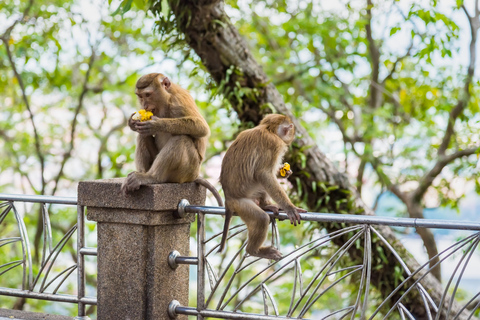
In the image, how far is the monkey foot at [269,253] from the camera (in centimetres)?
380

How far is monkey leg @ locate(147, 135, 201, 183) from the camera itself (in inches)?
162

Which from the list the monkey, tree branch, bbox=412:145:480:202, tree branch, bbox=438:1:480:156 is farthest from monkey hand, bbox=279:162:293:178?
tree branch, bbox=438:1:480:156

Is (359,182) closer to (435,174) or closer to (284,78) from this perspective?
(435,174)

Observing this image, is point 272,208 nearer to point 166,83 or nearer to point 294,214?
point 294,214

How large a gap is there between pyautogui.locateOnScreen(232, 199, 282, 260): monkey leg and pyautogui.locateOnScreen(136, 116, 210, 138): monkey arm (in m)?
0.77

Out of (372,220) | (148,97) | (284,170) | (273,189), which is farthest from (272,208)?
(148,97)

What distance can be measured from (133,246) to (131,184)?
41cm

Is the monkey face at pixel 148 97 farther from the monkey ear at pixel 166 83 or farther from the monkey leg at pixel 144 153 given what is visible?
the monkey leg at pixel 144 153

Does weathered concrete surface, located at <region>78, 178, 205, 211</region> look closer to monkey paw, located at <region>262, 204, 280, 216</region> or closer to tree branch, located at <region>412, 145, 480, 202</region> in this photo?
monkey paw, located at <region>262, 204, 280, 216</region>

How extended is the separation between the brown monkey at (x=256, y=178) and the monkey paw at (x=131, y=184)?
614 mm

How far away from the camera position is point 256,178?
153 inches

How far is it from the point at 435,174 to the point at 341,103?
6.81 ft

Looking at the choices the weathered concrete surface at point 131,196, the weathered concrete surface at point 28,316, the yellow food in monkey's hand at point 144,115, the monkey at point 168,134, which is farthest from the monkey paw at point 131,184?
the weathered concrete surface at point 28,316

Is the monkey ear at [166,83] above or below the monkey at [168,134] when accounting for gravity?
above
